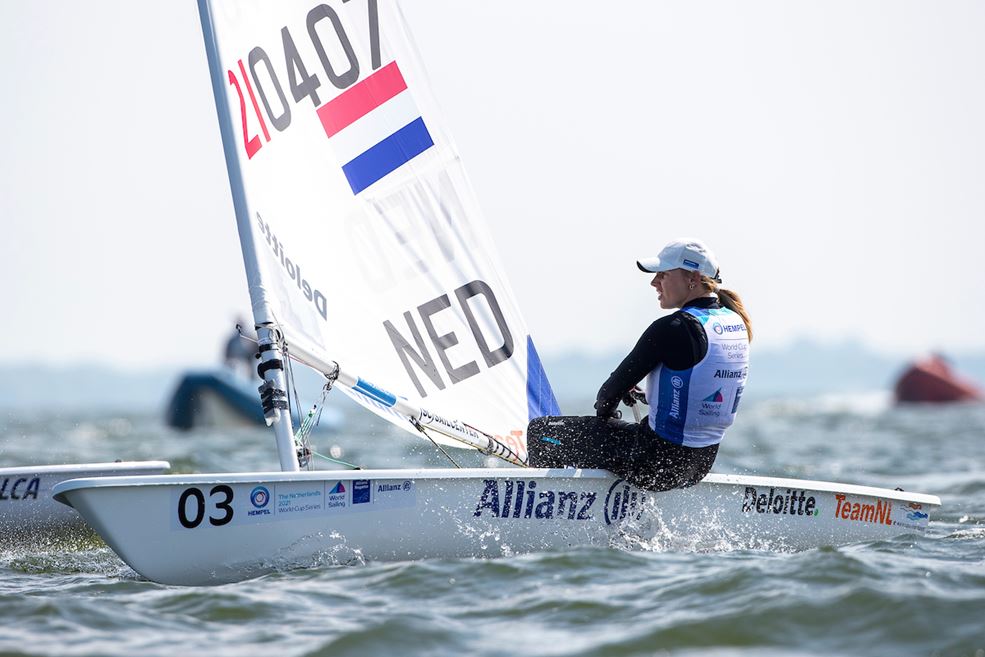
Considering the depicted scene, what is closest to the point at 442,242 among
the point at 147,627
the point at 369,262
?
the point at 369,262

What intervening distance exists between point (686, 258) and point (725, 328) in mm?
316

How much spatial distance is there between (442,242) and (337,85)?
2.80 feet

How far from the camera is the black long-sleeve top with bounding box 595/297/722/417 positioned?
459cm

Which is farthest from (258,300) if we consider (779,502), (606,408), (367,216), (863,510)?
(863,510)

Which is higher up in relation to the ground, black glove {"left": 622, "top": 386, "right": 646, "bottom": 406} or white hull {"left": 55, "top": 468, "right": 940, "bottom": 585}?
black glove {"left": 622, "top": 386, "right": 646, "bottom": 406}

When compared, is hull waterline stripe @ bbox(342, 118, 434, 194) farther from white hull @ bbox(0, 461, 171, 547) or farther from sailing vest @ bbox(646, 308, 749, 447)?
white hull @ bbox(0, 461, 171, 547)

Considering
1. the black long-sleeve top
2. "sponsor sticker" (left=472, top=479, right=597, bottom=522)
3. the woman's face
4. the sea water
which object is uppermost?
the woman's face

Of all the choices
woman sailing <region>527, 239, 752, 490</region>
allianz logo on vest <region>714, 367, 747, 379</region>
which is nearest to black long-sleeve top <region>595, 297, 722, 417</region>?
woman sailing <region>527, 239, 752, 490</region>

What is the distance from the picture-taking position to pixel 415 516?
14.9 feet

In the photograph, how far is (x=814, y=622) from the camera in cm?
372

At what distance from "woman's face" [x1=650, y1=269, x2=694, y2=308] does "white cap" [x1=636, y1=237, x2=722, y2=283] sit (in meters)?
0.03

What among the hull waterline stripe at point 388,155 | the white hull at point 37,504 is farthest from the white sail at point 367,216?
the white hull at point 37,504

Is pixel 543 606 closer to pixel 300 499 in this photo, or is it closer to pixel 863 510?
pixel 300 499

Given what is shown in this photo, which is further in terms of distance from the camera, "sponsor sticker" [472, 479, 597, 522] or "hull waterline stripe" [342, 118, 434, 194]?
"hull waterline stripe" [342, 118, 434, 194]
